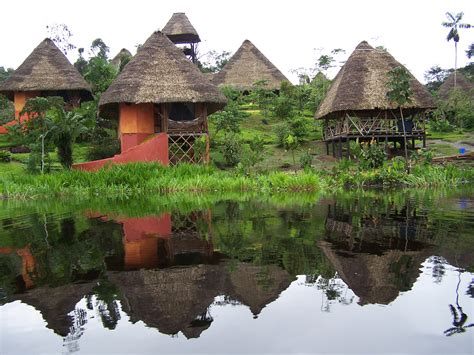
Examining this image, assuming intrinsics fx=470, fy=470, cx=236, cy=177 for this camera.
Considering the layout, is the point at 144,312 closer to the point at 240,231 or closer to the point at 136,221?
the point at 240,231

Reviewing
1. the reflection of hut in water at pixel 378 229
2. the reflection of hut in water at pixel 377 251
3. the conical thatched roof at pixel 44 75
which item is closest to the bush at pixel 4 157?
the conical thatched roof at pixel 44 75

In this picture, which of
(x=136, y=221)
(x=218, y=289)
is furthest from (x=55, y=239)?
(x=218, y=289)

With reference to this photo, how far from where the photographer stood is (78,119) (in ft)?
63.3

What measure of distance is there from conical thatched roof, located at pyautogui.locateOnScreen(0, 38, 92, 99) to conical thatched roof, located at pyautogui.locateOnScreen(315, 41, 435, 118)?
45.4ft

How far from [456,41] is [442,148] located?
1816cm

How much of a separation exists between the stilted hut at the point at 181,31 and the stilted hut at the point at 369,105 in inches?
506

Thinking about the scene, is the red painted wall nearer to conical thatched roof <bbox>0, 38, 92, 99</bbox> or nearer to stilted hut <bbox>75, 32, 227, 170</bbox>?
stilted hut <bbox>75, 32, 227, 170</bbox>

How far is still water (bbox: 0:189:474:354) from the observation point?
2.84 m

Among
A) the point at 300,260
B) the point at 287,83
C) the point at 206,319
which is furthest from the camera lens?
the point at 287,83

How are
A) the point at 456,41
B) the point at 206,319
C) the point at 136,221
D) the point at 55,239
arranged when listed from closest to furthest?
1. the point at 206,319
2. the point at 55,239
3. the point at 136,221
4. the point at 456,41

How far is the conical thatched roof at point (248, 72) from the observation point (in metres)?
32.8

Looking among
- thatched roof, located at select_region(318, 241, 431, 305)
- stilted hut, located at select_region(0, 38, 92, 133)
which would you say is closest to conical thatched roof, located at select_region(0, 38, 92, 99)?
stilted hut, located at select_region(0, 38, 92, 133)

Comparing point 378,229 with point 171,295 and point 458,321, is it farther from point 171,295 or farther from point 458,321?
point 171,295

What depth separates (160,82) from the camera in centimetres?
1944
